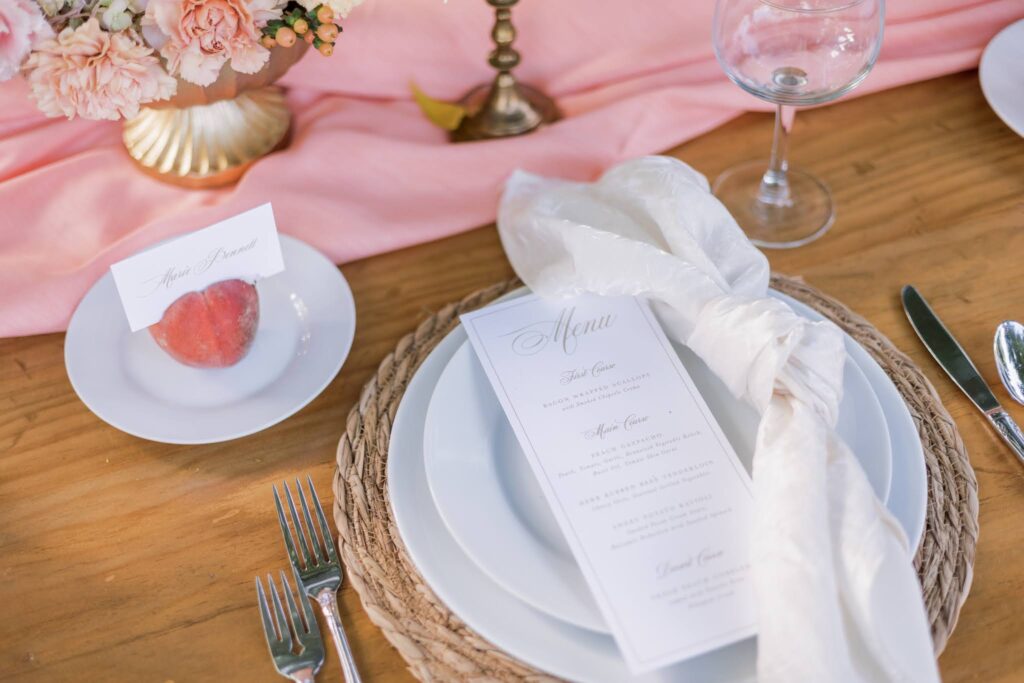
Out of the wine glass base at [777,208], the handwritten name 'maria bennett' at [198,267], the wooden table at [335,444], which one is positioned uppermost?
the handwritten name 'maria bennett' at [198,267]

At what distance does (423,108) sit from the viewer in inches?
41.1

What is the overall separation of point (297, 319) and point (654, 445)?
33cm

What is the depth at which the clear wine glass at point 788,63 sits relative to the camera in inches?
32.3

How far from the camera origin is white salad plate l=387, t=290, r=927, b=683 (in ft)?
1.94

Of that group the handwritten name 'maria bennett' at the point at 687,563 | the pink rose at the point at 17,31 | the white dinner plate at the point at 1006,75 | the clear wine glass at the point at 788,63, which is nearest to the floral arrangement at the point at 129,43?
the pink rose at the point at 17,31

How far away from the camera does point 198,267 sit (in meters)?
0.76

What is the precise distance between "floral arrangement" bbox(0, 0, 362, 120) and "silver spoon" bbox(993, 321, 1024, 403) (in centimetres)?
58

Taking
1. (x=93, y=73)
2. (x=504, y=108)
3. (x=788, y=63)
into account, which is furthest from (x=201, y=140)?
(x=788, y=63)

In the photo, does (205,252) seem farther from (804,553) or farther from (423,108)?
(804,553)

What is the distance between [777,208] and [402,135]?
369mm

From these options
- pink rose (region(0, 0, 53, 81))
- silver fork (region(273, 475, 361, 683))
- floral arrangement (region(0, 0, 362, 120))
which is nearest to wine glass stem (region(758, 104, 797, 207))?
floral arrangement (region(0, 0, 362, 120))

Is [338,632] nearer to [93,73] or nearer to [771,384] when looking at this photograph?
[771,384]

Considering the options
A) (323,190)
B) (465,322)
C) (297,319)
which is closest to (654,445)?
(465,322)

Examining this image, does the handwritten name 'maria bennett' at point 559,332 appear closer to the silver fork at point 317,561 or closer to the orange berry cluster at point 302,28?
the silver fork at point 317,561
